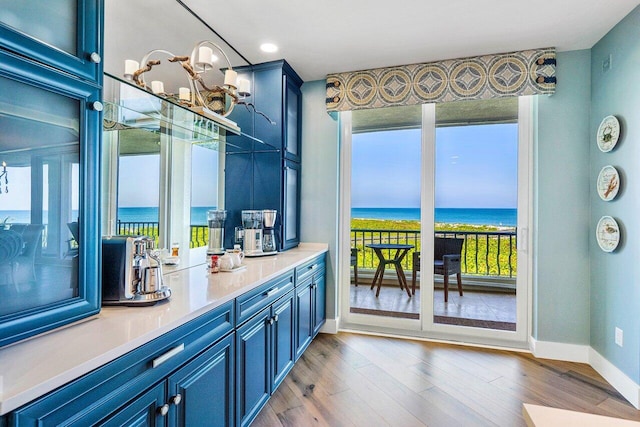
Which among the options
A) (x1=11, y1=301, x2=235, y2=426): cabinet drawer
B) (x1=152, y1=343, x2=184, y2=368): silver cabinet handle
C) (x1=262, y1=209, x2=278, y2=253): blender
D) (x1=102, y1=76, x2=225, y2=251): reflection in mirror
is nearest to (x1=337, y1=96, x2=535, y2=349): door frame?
(x1=262, y1=209, x2=278, y2=253): blender

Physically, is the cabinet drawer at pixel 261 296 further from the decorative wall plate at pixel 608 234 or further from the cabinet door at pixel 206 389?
the decorative wall plate at pixel 608 234

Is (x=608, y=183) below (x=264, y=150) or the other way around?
below

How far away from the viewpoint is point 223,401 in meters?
1.55

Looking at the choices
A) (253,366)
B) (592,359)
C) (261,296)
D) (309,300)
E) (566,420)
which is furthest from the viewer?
(309,300)

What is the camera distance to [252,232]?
9.25ft

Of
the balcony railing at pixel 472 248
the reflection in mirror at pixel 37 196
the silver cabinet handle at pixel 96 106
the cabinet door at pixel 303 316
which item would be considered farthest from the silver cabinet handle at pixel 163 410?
the balcony railing at pixel 472 248

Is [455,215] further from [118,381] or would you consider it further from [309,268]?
[118,381]

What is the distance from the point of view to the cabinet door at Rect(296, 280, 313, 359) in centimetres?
260

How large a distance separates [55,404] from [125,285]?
596mm

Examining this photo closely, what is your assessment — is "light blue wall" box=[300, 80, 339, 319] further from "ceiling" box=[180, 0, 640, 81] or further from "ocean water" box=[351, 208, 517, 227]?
"ceiling" box=[180, 0, 640, 81]

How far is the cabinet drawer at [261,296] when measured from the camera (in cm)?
173

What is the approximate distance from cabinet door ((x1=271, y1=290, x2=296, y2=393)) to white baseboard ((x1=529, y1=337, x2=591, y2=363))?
2122 millimetres

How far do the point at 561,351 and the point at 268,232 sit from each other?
107 inches

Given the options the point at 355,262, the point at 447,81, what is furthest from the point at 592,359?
the point at 447,81
